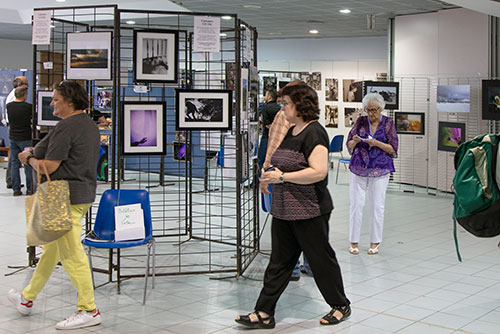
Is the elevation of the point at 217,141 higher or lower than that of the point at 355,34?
lower

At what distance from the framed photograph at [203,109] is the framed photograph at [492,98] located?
5.97 m

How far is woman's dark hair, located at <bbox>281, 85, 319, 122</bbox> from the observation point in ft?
14.5

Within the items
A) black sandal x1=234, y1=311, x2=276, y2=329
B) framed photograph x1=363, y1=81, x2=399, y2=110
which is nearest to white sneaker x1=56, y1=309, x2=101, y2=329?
black sandal x1=234, y1=311, x2=276, y2=329

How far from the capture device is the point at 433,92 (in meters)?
11.8

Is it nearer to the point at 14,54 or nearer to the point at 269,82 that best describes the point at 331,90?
the point at 269,82

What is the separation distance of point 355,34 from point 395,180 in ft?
17.8

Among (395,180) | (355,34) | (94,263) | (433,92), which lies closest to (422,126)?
(433,92)

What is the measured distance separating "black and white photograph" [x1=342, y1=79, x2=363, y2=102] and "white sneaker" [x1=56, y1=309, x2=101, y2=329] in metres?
13.4

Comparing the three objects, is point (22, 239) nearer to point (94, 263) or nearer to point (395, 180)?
point (94, 263)

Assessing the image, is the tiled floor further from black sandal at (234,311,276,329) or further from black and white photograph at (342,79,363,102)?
black and white photograph at (342,79,363,102)

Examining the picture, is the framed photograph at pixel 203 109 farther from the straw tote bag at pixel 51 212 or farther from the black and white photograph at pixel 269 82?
the black and white photograph at pixel 269 82

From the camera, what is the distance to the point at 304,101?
441 cm

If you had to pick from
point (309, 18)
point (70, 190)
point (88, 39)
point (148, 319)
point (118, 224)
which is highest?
point (309, 18)

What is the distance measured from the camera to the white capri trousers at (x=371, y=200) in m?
6.55
